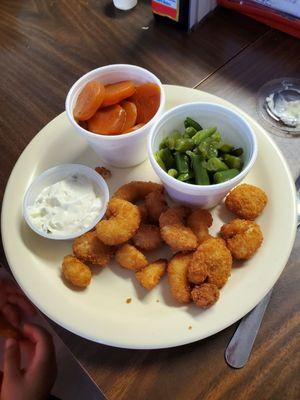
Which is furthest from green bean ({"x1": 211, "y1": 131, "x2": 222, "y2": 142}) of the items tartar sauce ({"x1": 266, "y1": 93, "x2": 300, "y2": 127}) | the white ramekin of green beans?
tartar sauce ({"x1": 266, "y1": 93, "x2": 300, "y2": 127})

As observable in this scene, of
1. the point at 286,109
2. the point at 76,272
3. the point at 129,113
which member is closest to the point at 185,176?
the point at 129,113

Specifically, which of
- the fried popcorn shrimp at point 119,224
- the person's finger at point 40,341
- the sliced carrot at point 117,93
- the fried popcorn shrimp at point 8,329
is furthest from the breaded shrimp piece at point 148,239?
the fried popcorn shrimp at point 8,329

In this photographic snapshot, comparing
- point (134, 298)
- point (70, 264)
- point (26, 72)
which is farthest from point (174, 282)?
point (26, 72)

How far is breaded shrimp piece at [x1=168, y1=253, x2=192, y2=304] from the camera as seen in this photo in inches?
33.8

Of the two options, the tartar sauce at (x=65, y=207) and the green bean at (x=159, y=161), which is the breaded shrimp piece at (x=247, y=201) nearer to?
the green bean at (x=159, y=161)

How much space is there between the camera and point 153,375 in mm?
839

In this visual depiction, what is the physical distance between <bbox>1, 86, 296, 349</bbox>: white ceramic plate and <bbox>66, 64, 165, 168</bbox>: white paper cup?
0.06 meters

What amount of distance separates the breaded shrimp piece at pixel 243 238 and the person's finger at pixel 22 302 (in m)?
0.72

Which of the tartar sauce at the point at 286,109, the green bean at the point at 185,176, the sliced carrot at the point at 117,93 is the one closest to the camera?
the green bean at the point at 185,176

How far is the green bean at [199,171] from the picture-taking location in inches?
36.4

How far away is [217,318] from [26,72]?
3.64 feet

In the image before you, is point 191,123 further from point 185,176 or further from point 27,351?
point 27,351

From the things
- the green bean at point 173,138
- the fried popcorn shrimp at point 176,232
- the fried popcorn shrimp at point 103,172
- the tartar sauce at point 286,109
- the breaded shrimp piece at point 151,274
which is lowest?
the breaded shrimp piece at point 151,274

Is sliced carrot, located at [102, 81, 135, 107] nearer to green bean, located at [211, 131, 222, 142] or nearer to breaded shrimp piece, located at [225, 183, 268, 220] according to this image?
green bean, located at [211, 131, 222, 142]
